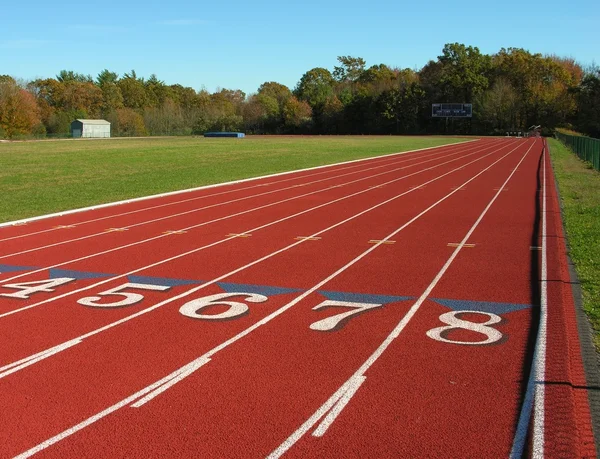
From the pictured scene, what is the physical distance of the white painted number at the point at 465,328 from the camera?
607cm

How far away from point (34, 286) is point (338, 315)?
385 cm

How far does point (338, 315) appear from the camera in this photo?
691 cm

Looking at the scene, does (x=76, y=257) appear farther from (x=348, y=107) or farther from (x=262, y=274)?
(x=348, y=107)

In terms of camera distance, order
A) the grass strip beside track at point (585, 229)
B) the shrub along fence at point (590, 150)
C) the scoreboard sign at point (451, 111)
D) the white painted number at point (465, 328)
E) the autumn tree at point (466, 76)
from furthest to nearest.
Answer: the autumn tree at point (466, 76)
the scoreboard sign at point (451, 111)
the shrub along fence at point (590, 150)
the grass strip beside track at point (585, 229)
the white painted number at point (465, 328)

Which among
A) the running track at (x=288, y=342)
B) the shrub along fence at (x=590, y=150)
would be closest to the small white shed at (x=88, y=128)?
the shrub along fence at (x=590, y=150)

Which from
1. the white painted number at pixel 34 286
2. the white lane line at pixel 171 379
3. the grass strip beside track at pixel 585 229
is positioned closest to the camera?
the white lane line at pixel 171 379

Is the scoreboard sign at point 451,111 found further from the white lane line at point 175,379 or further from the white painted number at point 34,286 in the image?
the white lane line at point 175,379

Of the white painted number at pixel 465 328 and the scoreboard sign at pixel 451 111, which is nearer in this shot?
the white painted number at pixel 465 328

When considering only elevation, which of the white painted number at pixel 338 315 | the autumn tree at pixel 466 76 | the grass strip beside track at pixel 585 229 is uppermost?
the autumn tree at pixel 466 76

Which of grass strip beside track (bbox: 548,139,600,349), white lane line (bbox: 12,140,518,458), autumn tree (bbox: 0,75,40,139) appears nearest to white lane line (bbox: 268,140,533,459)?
white lane line (bbox: 12,140,518,458)

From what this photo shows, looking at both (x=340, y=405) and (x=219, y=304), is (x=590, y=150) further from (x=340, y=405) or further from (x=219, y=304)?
(x=340, y=405)

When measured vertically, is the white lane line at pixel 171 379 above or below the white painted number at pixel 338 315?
below

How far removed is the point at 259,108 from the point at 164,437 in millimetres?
117984

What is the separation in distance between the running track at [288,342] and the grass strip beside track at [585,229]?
0.83ft
